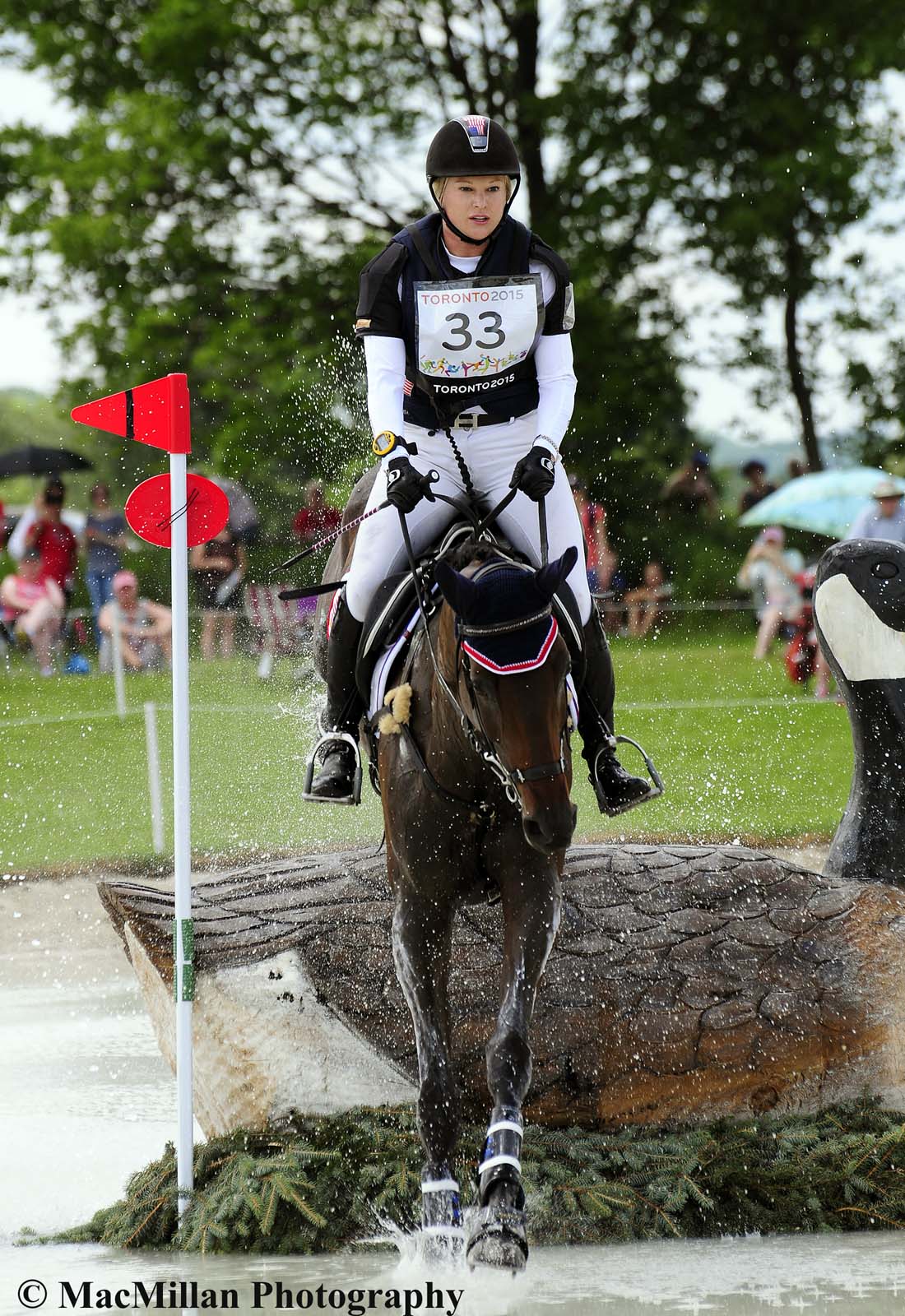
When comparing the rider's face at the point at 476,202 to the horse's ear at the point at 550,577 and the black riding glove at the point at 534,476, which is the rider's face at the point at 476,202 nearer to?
the black riding glove at the point at 534,476

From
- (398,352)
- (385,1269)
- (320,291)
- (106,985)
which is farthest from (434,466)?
(320,291)

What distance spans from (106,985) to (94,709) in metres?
3.91

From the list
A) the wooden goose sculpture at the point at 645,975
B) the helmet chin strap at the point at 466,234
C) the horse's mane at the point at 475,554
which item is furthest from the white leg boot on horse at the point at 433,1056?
the helmet chin strap at the point at 466,234

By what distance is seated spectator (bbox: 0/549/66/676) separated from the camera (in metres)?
12.1

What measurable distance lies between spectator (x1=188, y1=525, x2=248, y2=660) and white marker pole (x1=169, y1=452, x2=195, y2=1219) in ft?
22.6

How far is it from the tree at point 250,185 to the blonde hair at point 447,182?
13007mm

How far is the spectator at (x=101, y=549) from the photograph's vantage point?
13391mm

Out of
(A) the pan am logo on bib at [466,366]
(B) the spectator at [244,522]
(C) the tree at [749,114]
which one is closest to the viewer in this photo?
(A) the pan am logo on bib at [466,366]

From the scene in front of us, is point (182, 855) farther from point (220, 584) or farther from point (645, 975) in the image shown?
point (220, 584)

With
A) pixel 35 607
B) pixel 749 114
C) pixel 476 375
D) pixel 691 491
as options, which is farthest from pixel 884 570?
pixel 749 114

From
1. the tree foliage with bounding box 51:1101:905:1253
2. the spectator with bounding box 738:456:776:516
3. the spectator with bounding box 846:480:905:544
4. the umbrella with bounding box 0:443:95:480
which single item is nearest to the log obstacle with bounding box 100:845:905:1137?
the tree foliage with bounding box 51:1101:905:1253

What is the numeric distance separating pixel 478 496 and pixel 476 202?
80cm

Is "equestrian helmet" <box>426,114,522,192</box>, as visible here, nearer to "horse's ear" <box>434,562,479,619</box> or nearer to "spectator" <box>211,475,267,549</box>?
"horse's ear" <box>434,562,479,619</box>

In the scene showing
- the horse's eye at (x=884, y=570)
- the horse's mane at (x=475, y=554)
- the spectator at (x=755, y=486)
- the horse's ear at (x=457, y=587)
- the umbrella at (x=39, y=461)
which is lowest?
the horse's ear at (x=457, y=587)
